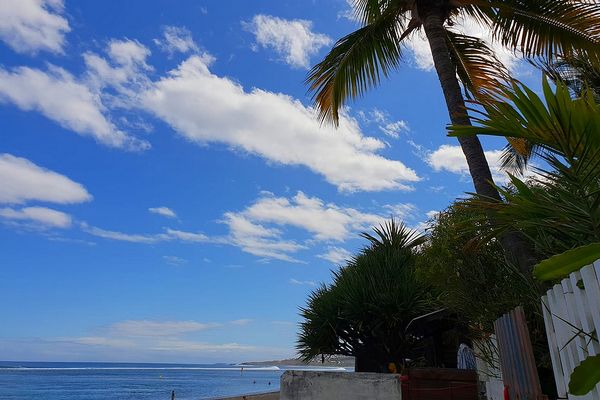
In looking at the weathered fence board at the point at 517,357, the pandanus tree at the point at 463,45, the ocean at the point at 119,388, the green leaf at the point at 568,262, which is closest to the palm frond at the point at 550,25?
the pandanus tree at the point at 463,45

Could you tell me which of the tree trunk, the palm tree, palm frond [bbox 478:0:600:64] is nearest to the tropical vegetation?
the palm tree

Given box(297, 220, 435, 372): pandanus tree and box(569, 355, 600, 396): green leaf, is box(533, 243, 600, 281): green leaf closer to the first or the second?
box(569, 355, 600, 396): green leaf

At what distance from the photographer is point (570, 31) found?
7.40 m

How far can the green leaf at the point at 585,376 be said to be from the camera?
151cm

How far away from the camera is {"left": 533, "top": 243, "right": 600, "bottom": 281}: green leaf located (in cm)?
153

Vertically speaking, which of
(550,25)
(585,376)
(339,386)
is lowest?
(585,376)

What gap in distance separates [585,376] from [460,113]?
5.71 meters

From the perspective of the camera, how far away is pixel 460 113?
680 centimetres

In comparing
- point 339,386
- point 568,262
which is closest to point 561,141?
point 568,262

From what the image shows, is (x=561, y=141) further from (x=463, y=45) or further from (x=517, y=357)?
(x=463, y=45)

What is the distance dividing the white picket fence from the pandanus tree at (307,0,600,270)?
8.61ft

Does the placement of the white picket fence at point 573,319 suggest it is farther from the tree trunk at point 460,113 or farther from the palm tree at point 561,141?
the tree trunk at point 460,113

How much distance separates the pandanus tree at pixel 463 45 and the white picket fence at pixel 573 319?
2.62 m

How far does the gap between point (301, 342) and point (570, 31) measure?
13067mm
